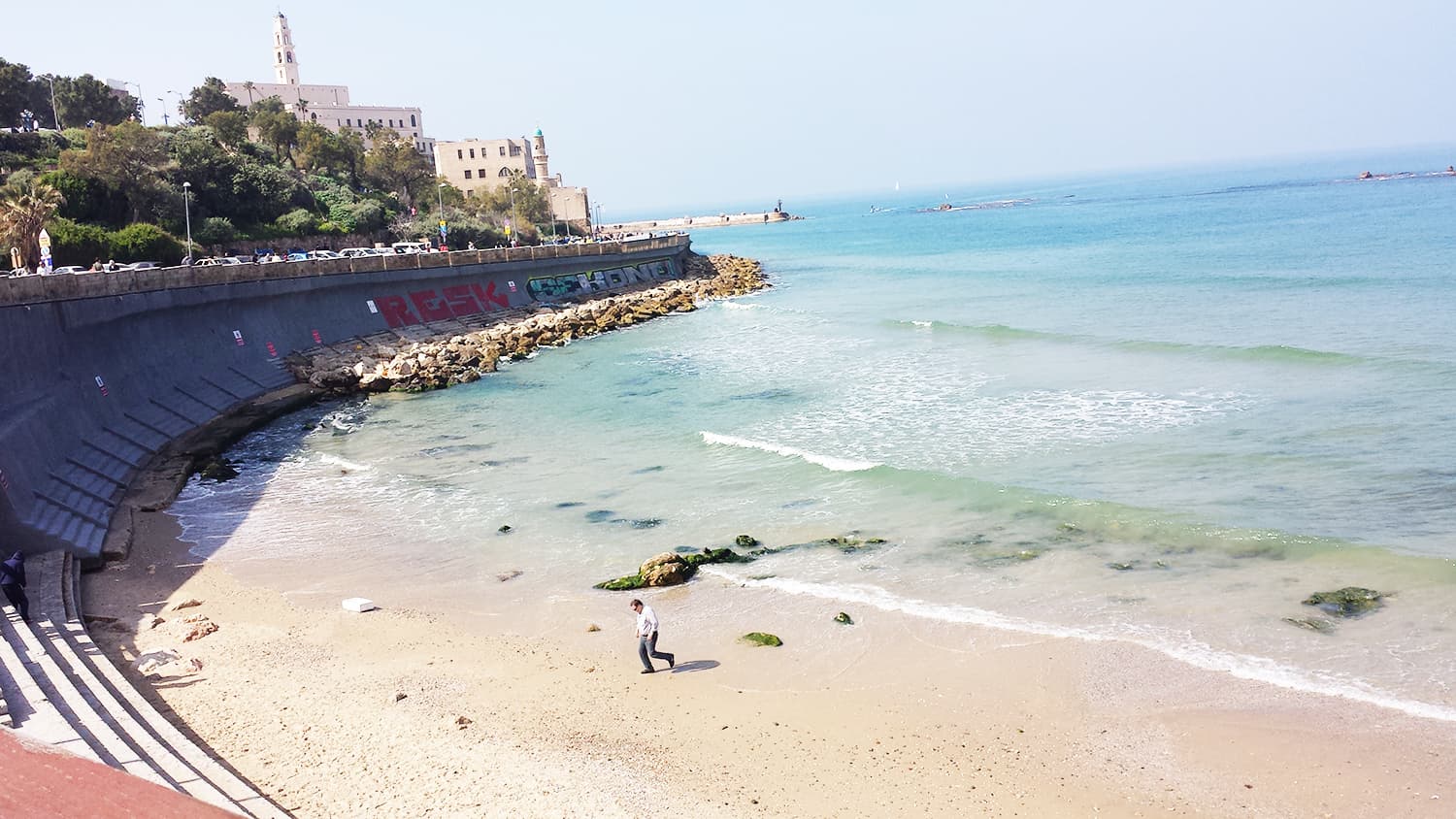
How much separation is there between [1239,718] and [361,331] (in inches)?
1686

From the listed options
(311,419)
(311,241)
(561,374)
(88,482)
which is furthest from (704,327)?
(88,482)

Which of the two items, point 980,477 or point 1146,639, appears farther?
point 980,477

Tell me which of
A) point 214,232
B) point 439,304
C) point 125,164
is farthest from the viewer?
point 214,232

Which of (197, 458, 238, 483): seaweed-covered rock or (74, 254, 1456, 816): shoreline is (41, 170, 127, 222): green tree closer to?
(197, 458, 238, 483): seaweed-covered rock

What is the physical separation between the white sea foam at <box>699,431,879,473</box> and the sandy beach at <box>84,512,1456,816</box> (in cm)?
910

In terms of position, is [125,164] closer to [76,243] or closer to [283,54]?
[76,243]

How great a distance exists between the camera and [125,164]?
5997 centimetres

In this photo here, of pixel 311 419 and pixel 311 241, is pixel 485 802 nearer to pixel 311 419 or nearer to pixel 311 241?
pixel 311 419

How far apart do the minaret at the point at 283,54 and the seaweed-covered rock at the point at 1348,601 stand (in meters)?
149

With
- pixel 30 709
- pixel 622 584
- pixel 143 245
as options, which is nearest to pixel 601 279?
pixel 143 245

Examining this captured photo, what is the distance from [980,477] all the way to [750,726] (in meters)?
12.4

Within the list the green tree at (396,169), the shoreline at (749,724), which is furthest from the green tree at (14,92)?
the shoreline at (749,724)

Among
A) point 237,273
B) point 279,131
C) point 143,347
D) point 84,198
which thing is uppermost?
point 279,131

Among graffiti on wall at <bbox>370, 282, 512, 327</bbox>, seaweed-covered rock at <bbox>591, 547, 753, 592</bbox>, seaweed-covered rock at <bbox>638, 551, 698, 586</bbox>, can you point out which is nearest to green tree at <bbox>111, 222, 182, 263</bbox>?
graffiti on wall at <bbox>370, 282, 512, 327</bbox>
